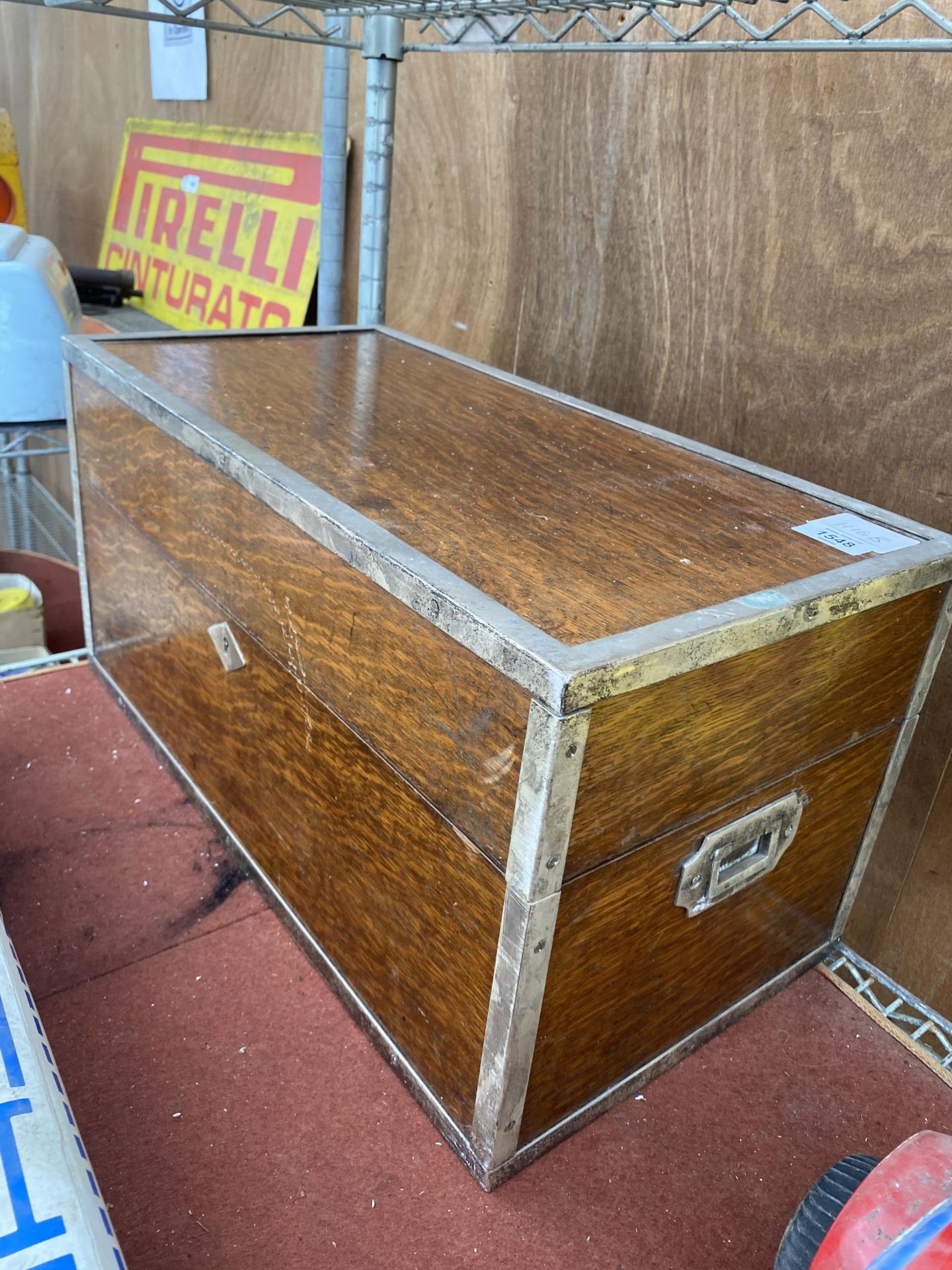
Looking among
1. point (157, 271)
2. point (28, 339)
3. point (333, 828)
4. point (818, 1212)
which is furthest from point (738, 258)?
point (157, 271)

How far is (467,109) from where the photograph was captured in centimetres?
145

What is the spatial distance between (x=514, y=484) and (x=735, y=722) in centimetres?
29

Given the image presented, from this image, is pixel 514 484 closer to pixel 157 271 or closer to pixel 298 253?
pixel 298 253

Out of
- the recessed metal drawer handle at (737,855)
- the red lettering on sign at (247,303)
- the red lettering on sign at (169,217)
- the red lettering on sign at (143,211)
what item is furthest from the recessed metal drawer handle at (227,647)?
the red lettering on sign at (143,211)

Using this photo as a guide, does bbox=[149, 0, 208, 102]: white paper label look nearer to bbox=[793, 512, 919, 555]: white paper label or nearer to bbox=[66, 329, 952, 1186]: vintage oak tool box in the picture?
bbox=[66, 329, 952, 1186]: vintage oak tool box

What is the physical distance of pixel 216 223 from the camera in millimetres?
2062

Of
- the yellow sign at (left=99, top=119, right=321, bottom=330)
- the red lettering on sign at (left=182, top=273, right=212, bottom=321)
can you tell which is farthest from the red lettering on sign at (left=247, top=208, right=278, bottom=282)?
the red lettering on sign at (left=182, top=273, right=212, bottom=321)

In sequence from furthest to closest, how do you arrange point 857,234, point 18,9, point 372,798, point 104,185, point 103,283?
1. point 18,9
2. point 104,185
3. point 103,283
4. point 857,234
5. point 372,798

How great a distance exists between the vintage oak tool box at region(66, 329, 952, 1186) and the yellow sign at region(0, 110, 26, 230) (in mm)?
1683

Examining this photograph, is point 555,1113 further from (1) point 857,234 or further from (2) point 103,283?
(2) point 103,283

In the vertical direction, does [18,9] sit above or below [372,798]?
above

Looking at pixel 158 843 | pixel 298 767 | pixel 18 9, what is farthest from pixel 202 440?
pixel 18 9

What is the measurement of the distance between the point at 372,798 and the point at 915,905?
2.29 ft

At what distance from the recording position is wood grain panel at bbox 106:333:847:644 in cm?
66
